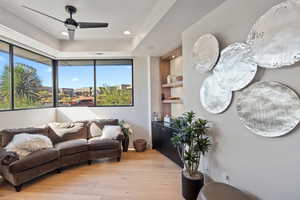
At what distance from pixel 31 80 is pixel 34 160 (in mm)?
2298

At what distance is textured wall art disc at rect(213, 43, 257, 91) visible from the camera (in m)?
1.84

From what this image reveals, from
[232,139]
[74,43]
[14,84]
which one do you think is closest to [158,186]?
[232,139]

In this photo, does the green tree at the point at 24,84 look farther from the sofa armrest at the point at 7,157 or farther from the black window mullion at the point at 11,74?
the sofa armrest at the point at 7,157

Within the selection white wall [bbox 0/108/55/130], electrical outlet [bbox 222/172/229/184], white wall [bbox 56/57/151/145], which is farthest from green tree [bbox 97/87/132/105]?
electrical outlet [bbox 222/172/229/184]

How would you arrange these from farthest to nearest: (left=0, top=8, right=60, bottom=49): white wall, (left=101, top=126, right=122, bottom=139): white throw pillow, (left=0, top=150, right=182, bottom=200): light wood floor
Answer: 1. (left=101, top=126, right=122, bottom=139): white throw pillow
2. (left=0, top=8, right=60, bottom=49): white wall
3. (left=0, top=150, right=182, bottom=200): light wood floor

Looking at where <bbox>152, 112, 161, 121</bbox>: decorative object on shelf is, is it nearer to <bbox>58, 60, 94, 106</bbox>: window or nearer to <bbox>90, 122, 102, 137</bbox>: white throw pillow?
<bbox>90, 122, 102, 137</bbox>: white throw pillow

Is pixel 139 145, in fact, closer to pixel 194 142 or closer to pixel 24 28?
pixel 194 142

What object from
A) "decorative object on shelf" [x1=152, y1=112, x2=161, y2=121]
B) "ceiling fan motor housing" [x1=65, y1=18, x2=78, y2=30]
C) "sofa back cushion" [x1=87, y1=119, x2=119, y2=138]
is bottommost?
"sofa back cushion" [x1=87, y1=119, x2=119, y2=138]

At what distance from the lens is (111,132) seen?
411cm

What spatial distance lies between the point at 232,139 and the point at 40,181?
331 centimetres

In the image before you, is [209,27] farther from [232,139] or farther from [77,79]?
[77,79]

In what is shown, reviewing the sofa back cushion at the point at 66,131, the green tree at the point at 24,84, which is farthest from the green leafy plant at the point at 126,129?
the green tree at the point at 24,84

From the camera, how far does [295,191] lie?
147cm

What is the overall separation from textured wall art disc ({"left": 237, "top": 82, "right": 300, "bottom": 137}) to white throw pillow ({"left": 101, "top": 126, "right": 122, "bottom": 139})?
9.65 feet
